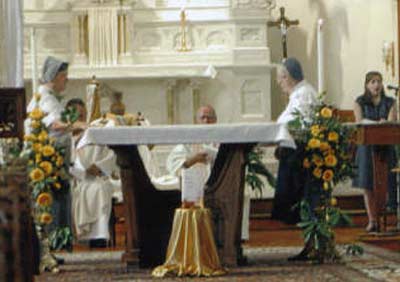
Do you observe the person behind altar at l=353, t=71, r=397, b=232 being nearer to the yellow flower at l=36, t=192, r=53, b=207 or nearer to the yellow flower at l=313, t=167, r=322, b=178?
the yellow flower at l=313, t=167, r=322, b=178

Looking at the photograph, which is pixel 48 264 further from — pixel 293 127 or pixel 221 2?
pixel 221 2

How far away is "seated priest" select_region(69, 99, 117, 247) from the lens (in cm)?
824

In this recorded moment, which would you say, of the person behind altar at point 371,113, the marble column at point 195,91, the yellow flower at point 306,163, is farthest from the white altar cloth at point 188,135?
the marble column at point 195,91

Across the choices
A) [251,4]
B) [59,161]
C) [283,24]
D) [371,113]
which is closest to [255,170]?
[59,161]

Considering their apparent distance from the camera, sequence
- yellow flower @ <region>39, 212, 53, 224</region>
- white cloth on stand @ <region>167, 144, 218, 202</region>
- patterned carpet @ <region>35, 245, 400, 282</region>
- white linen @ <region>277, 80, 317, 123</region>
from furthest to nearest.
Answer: white linen @ <region>277, 80, 317, 123</region>, yellow flower @ <region>39, 212, 53, 224</region>, white cloth on stand @ <region>167, 144, 218, 202</region>, patterned carpet @ <region>35, 245, 400, 282</region>

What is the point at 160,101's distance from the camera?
451 inches

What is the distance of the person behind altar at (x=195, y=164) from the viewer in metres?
6.52

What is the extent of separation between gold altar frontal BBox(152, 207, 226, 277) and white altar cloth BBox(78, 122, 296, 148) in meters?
0.47

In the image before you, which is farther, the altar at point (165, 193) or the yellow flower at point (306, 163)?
the yellow flower at point (306, 163)

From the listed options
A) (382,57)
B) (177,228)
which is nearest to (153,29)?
(382,57)

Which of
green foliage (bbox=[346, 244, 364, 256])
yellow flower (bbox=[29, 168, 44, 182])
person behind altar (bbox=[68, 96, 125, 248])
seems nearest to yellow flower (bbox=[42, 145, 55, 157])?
yellow flower (bbox=[29, 168, 44, 182])

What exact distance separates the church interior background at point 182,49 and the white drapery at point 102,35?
0.03 ft

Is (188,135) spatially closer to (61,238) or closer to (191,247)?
(191,247)

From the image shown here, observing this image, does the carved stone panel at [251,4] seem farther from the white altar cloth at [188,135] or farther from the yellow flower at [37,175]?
the yellow flower at [37,175]
